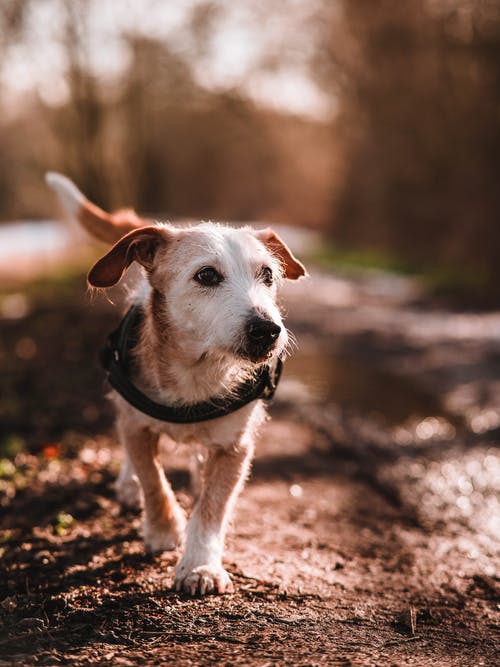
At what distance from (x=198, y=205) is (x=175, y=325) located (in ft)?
130

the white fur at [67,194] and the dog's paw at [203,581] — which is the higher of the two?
the white fur at [67,194]

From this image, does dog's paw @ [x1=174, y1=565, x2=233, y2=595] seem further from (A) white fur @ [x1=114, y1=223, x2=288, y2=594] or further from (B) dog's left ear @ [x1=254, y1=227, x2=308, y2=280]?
(B) dog's left ear @ [x1=254, y1=227, x2=308, y2=280]

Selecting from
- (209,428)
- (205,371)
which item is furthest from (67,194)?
(209,428)

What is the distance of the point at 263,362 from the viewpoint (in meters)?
3.12

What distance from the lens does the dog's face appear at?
3045 millimetres

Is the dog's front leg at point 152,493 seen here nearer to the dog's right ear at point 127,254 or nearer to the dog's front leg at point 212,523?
the dog's front leg at point 212,523

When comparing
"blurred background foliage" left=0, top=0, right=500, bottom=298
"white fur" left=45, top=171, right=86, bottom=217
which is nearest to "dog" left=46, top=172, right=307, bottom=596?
"white fur" left=45, top=171, right=86, bottom=217

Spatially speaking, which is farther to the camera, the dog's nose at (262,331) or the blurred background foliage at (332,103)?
the blurred background foliage at (332,103)

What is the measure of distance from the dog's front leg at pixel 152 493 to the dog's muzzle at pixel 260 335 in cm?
86

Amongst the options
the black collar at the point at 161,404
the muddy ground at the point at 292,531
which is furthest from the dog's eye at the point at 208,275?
the muddy ground at the point at 292,531

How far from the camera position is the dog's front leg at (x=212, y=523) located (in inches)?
121

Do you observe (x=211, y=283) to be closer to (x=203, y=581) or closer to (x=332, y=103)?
(x=203, y=581)

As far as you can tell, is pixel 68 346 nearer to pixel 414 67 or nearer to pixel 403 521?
pixel 403 521

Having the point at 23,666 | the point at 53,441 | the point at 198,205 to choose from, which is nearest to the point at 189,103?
the point at 198,205
